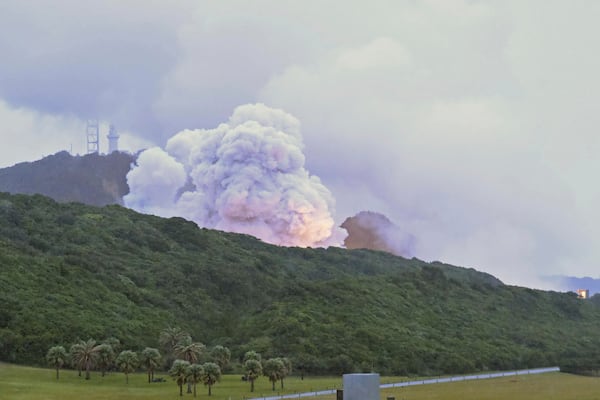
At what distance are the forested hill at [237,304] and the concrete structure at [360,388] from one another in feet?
335

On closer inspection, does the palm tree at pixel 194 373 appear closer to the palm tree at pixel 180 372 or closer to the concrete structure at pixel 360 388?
the palm tree at pixel 180 372

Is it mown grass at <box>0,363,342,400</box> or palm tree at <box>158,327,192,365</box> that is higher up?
palm tree at <box>158,327,192,365</box>

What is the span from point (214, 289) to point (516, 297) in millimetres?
76264

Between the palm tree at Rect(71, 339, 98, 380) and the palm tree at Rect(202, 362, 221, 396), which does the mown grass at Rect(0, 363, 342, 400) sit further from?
the palm tree at Rect(71, 339, 98, 380)

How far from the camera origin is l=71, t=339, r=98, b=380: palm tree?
98.1 meters

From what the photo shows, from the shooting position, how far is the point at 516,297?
195625 mm

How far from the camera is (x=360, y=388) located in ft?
41.1

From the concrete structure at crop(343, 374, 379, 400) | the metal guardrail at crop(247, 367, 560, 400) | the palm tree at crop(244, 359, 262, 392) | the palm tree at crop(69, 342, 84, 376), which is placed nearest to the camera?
the concrete structure at crop(343, 374, 379, 400)

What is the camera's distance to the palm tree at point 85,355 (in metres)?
98.1

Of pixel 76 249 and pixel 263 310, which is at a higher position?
pixel 76 249

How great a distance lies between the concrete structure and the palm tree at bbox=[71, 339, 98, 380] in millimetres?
90187

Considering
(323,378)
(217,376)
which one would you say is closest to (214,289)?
(323,378)

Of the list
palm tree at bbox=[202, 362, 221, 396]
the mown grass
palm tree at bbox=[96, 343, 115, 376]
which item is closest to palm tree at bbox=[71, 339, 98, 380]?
palm tree at bbox=[96, 343, 115, 376]

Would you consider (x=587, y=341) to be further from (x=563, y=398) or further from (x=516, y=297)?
(x=563, y=398)
